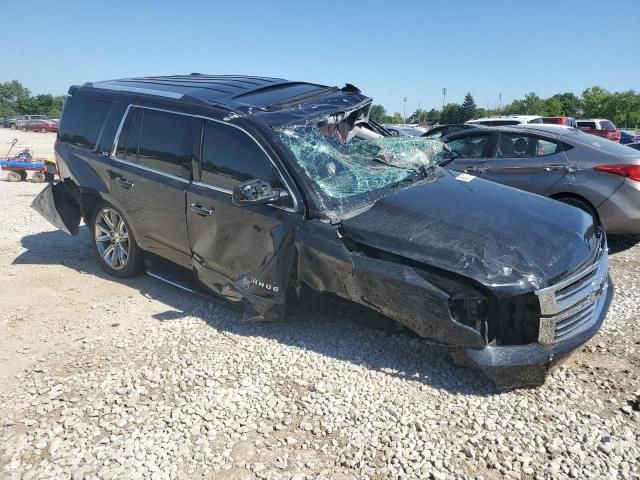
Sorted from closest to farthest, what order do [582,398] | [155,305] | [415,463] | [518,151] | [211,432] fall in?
[415,463], [211,432], [582,398], [155,305], [518,151]

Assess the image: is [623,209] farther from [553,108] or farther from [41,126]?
[553,108]

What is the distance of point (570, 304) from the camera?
9.96ft

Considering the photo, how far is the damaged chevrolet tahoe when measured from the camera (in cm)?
296

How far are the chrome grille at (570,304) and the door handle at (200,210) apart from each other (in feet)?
8.37

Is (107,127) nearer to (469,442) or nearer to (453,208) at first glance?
(453,208)

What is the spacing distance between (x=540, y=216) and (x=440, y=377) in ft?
4.56

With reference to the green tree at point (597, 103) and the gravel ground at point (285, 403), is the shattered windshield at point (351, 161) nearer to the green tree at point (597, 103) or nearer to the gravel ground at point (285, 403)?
the gravel ground at point (285, 403)

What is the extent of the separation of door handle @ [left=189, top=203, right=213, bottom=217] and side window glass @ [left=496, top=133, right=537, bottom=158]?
4.54m

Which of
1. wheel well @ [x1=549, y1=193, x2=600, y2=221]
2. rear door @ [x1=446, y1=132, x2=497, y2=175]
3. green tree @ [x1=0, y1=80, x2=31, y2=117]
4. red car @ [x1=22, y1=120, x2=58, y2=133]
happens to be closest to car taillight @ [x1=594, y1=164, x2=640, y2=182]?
wheel well @ [x1=549, y1=193, x2=600, y2=221]

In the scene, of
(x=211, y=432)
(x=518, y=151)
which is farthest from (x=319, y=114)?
(x=518, y=151)

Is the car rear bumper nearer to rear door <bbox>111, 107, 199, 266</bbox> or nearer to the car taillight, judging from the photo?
the car taillight

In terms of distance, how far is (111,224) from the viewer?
16.9 feet

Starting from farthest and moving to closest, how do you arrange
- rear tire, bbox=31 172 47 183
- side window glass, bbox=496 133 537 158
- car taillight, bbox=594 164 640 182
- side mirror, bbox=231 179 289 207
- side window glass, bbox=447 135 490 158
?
rear tire, bbox=31 172 47 183, side window glass, bbox=447 135 490 158, side window glass, bbox=496 133 537 158, car taillight, bbox=594 164 640 182, side mirror, bbox=231 179 289 207

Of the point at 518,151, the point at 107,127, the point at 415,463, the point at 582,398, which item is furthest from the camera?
the point at 518,151
